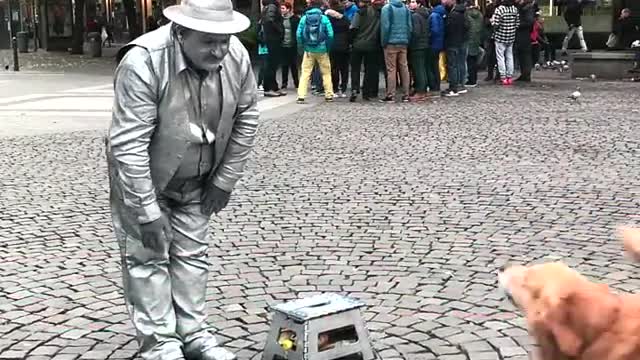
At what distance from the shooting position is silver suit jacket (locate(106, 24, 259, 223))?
3.53 meters

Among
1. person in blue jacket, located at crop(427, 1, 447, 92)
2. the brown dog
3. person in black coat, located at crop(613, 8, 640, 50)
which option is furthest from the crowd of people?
the brown dog

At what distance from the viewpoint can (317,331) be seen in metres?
3.76

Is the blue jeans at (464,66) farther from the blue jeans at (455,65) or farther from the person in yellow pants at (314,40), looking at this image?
the person in yellow pants at (314,40)

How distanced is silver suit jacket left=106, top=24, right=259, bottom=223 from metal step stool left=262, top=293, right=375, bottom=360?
31.1 inches

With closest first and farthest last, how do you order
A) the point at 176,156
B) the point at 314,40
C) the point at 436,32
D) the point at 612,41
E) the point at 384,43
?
the point at 176,156 → the point at 384,43 → the point at 314,40 → the point at 436,32 → the point at 612,41

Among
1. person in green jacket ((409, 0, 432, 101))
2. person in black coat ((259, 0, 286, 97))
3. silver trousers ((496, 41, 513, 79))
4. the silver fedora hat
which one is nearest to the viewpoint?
the silver fedora hat

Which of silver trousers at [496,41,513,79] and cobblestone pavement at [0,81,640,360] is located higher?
silver trousers at [496,41,513,79]

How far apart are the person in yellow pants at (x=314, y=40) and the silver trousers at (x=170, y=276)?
1138 cm

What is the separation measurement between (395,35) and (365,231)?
28.7 feet

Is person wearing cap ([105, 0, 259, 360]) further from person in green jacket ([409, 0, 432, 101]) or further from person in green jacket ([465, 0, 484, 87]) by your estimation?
person in green jacket ([465, 0, 484, 87])

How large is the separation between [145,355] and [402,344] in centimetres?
129

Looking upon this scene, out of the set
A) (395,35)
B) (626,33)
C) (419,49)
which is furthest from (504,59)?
(626,33)

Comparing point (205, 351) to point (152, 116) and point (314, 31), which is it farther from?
point (314, 31)

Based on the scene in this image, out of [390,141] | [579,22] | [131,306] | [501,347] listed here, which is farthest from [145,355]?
[579,22]
